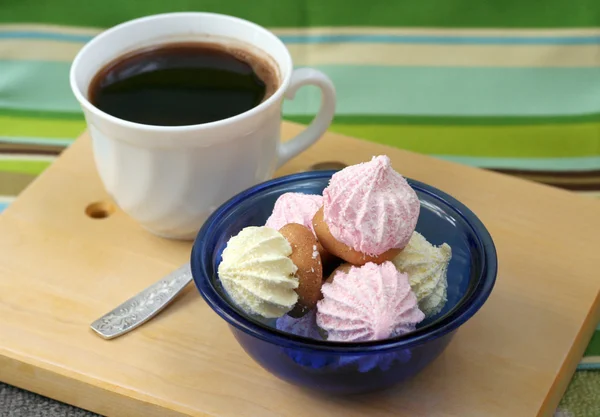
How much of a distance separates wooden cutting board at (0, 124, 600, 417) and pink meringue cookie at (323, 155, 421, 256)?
0.13 metres

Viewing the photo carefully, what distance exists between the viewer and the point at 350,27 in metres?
1.25

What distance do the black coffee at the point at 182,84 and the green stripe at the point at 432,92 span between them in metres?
0.34

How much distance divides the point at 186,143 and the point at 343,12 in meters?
0.56

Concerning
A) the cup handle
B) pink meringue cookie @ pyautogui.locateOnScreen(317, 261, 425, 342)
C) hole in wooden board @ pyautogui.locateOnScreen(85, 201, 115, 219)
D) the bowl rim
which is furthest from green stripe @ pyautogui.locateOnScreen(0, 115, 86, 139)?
pink meringue cookie @ pyautogui.locateOnScreen(317, 261, 425, 342)

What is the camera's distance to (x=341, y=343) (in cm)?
60

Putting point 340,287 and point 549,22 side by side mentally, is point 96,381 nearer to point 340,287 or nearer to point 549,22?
point 340,287

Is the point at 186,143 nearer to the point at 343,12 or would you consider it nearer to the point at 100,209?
the point at 100,209

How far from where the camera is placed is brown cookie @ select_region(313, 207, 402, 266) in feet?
2.14

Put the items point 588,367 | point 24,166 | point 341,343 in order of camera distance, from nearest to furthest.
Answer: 1. point 341,343
2. point 588,367
3. point 24,166

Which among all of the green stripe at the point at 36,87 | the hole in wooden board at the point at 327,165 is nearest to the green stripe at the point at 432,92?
the green stripe at the point at 36,87

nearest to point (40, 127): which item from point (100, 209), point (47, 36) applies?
point (47, 36)

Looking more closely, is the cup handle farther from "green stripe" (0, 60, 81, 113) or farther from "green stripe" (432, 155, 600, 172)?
"green stripe" (0, 60, 81, 113)

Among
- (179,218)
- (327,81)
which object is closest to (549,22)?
→ (327,81)

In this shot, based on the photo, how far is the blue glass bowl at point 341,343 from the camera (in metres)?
0.61
